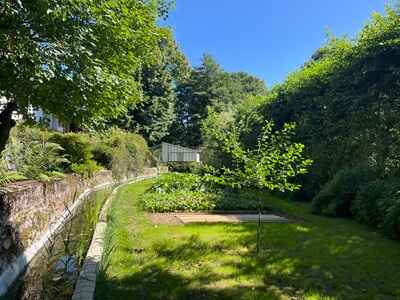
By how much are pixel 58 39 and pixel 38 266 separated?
125 inches

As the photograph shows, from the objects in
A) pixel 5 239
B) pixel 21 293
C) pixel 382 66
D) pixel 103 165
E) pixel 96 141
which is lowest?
pixel 21 293

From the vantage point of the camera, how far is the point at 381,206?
7.72m

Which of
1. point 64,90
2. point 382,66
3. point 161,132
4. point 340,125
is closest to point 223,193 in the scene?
point 340,125

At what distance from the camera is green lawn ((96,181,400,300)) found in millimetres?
4199

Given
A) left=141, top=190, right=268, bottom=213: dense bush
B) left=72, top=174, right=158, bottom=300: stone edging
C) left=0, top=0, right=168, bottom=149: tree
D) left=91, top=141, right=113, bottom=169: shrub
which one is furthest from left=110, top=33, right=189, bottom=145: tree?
left=0, top=0, right=168, bottom=149: tree

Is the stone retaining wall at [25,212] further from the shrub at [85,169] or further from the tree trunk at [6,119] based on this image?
the shrub at [85,169]

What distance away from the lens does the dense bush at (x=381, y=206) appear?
278 inches

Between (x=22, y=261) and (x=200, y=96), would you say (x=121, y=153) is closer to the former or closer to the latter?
(x=22, y=261)

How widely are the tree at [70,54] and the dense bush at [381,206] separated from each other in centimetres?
534

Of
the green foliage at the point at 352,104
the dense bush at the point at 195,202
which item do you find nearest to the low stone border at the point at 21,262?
the dense bush at the point at 195,202

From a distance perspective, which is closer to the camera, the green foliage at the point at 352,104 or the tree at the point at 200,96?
the green foliage at the point at 352,104

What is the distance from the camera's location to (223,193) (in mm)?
A: 12992

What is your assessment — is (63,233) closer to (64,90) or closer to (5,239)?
(5,239)

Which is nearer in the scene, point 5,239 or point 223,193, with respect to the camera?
point 5,239
